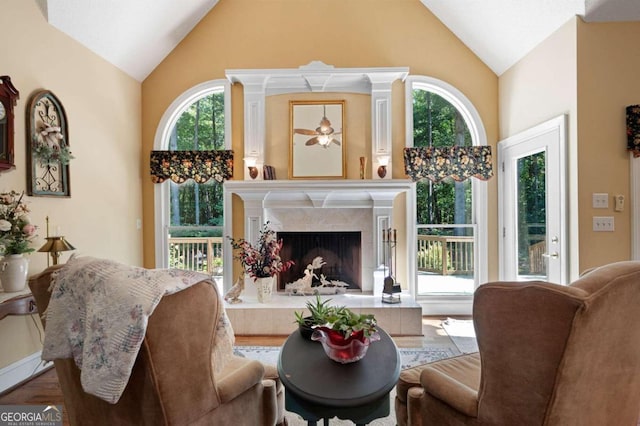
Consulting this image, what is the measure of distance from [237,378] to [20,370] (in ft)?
7.51

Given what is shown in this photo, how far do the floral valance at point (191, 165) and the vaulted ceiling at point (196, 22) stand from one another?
1.03 meters

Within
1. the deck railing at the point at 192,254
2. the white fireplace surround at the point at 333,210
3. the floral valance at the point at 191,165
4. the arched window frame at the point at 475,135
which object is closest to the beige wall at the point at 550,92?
the arched window frame at the point at 475,135

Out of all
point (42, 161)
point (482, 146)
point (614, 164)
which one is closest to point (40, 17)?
point (42, 161)

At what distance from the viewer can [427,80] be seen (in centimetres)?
396

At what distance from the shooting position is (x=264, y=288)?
11.6ft

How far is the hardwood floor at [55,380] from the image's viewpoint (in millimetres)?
2279

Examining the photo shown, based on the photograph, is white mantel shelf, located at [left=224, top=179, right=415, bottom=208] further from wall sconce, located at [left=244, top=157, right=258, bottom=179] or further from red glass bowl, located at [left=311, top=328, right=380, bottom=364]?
red glass bowl, located at [left=311, top=328, right=380, bottom=364]

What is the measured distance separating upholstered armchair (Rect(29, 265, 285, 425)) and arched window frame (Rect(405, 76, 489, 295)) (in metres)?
3.34

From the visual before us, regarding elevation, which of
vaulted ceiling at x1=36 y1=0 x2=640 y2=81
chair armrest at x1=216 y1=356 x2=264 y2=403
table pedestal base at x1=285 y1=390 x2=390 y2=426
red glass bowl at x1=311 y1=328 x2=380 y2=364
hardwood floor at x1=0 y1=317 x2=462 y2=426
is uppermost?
vaulted ceiling at x1=36 y1=0 x2=640 y2=81

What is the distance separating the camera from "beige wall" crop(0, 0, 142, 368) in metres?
2.53

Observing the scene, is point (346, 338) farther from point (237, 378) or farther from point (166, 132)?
point (166, 132)

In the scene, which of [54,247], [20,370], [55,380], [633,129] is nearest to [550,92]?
[633,129]

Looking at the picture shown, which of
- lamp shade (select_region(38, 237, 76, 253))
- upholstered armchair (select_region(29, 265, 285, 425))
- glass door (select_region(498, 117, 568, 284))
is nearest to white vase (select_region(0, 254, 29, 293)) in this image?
lamp shade (select_region(38, 237, 76, 253))

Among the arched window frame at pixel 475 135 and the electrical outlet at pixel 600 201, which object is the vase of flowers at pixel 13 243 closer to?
the arched window frame at pixel 475 135
